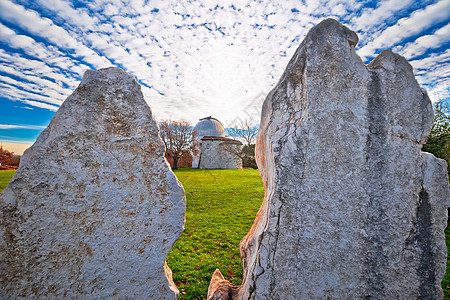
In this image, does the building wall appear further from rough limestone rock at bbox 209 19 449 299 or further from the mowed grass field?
rough limestone rock at bbox 209 19 449 299

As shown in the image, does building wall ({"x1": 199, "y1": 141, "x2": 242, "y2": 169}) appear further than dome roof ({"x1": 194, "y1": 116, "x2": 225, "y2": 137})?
No

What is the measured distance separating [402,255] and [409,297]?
1.54 ft

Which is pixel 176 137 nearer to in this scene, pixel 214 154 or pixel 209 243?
pixel 214 154

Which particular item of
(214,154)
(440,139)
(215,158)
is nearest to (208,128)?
(214,154)

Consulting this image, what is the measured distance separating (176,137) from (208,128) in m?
7.77

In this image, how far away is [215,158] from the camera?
97.4ft

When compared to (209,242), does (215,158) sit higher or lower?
higher

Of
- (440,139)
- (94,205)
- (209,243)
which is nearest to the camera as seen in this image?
(94,205)

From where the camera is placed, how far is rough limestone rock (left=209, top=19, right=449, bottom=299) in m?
2.24

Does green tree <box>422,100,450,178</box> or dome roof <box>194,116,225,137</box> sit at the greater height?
dome roof <box>194,116,225,137</box>

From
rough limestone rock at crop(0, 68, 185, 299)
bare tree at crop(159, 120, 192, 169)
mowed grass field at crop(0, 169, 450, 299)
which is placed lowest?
mowed grass field at crop(0, 169, 450, 299)

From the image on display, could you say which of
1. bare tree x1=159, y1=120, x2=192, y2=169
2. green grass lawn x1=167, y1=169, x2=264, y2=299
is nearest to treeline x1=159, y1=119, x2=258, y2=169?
bare tree x1=159, y1=120, x2=192, y2=169

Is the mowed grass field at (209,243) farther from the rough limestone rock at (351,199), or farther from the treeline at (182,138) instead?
the treeline at (182,138)

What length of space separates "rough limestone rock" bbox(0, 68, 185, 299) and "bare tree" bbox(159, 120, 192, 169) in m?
24.2
